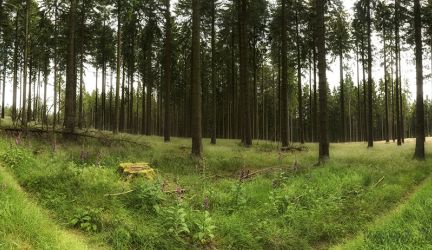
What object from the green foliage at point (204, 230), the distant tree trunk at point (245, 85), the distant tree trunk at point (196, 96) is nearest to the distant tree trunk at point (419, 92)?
the distant tree trunk at point (245, 85)

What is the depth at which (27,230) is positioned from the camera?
5.59m

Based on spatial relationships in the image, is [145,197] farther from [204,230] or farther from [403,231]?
[403,231]

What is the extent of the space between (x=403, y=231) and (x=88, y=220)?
6.12 metres

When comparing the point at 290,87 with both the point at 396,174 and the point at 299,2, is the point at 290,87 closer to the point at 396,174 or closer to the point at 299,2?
the point at 299,2

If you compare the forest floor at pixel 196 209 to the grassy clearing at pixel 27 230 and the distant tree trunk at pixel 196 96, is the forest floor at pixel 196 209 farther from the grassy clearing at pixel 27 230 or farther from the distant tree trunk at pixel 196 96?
the distant tree trunk at pixel 196 96

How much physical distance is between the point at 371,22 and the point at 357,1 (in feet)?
7.38

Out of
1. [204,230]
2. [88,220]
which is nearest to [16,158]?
[88,220]

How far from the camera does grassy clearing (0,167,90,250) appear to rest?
526 centimetres

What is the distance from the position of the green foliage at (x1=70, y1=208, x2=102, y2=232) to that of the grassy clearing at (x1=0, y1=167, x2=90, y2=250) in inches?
14.2

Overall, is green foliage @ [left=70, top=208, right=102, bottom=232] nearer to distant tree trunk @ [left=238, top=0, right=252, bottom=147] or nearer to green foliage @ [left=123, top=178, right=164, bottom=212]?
green foliage @ [left=123, top=178, right=164, bottom=212]

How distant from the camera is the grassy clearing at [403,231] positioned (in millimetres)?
6305

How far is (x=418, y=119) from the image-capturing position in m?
18.3

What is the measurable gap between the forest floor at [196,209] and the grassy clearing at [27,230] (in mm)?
18

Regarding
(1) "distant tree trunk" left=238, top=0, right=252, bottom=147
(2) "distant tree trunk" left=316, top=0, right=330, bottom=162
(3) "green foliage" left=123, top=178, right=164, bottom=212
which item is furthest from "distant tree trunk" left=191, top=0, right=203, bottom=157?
(1) "distant tree trunk" left=238, top=0, right=252, bottom=147
